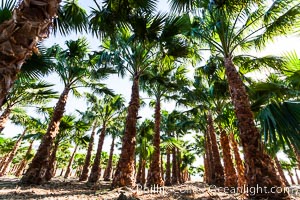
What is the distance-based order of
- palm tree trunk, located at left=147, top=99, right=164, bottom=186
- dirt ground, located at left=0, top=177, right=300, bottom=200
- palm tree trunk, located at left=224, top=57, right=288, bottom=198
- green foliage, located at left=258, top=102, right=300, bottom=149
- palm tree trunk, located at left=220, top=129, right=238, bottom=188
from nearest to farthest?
green foliage, located at left=258, top=102, right=300, bottom=149
palm tree trunk, located at left=224, top=57, right=288, bottom=198
dirt ground, located at left=0, top=177, right=300, bottom=200
palm tree trunk, located at left=220, top=129, right=238, bottom=188
palm tree trunk, located at left=147, top=99, right=164, bottom=186

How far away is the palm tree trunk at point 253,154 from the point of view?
170 inches

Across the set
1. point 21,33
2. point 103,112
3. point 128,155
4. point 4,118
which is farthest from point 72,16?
point 103,112

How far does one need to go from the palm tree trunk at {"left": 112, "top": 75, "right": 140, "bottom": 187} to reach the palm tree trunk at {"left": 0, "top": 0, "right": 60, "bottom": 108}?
216 inches

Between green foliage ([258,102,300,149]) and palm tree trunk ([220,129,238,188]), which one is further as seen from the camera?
palm tree trunk ([220,129,238,188])

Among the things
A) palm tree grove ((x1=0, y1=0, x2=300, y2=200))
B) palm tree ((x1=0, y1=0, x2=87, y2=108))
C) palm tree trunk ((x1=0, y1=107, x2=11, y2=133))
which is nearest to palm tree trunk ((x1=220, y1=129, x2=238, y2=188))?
palm tree grove ((x1=0, y1=0, x2=300, y2=200))

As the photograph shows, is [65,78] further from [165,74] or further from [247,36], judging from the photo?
[247,36]

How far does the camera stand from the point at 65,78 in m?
10.3

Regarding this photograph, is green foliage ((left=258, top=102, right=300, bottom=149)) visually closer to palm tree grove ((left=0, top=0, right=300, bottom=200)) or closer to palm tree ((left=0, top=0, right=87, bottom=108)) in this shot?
palm tree grove ((left=0, top=0, right=300, bottom=200))

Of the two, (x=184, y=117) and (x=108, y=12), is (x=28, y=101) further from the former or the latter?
(x=184, y=117)

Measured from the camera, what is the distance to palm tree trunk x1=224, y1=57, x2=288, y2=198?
14.2 feet

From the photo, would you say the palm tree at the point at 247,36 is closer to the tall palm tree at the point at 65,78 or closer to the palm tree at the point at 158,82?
the palm tree at the point at 158,82

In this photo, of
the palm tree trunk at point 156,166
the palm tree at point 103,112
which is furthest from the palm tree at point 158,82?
the palm tree at point 103,112

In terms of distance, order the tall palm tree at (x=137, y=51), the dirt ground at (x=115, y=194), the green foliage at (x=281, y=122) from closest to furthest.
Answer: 1. the green foliage at (x=281, y=122)
2. the dirt ground at (x=115, y=194)
3. the tall palm tree at (x=137, y=51)

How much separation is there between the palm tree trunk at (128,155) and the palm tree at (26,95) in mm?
3872
